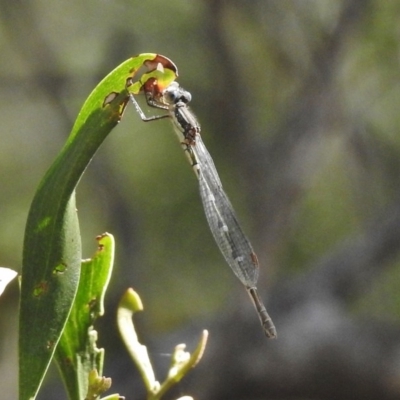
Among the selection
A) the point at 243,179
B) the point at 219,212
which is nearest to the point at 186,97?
the point at 219,212

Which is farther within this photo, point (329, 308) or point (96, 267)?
point (329, 308)

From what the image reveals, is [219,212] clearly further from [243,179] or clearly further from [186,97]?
[243,179]

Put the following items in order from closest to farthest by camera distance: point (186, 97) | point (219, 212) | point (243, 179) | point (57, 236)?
point (57, 236) < point (186, 97) < point (219, 212) < point (243, 179)

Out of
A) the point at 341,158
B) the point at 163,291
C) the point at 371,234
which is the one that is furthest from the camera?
the point at 163,291

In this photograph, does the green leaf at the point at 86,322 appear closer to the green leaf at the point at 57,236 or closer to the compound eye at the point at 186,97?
the green leaf at the point at 57,236

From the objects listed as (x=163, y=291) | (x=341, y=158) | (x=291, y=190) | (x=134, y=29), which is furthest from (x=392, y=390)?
(x=134, y=29)

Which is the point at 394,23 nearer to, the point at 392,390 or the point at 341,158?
the point at 341,158
